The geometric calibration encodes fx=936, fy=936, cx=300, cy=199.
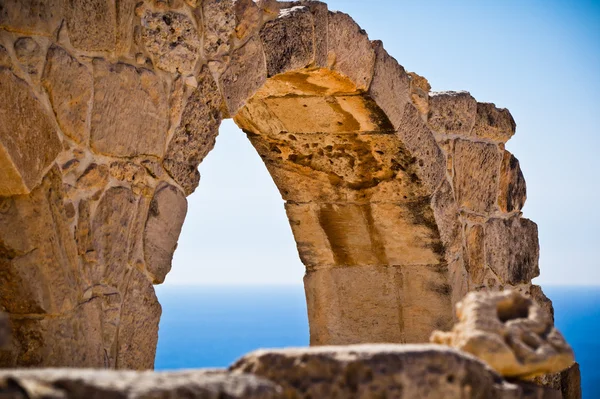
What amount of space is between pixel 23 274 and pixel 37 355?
28 cm

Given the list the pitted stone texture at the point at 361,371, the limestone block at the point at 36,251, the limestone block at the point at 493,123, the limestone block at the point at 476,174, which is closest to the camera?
the pitted stone texture at the point at 361,371

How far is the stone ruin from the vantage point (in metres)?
3.21

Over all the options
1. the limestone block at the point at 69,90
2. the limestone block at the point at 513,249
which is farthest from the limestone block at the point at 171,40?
the limestone block at the point at 513,249

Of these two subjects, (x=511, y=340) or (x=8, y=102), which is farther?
(x=8, y=102)

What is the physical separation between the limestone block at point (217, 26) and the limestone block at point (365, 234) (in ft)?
7.32

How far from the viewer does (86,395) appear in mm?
1709

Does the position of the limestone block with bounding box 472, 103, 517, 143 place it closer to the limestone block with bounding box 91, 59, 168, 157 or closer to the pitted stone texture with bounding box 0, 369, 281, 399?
the limestone block with bounding box 91, 59, 168, 157

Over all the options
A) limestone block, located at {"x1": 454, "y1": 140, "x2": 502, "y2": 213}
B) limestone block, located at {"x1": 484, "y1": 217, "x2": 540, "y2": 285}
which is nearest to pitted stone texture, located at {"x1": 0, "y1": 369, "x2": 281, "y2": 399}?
limestone block, located at {"x1": 454, "y1": 140, "x2": 502, "y2": 213}

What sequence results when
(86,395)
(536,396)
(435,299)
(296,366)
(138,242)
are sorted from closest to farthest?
(86,395) < (296,366) < (536,396) < (138,242) < (435,299)

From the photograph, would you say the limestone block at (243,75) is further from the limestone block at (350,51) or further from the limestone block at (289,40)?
the limestone block at (350,51)

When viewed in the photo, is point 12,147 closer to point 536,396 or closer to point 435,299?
point 536,396

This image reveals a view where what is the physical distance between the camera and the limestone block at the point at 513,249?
647 centimetres

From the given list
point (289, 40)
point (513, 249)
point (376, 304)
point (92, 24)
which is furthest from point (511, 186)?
point (92, 24)

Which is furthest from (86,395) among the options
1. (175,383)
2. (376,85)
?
(376,85)
